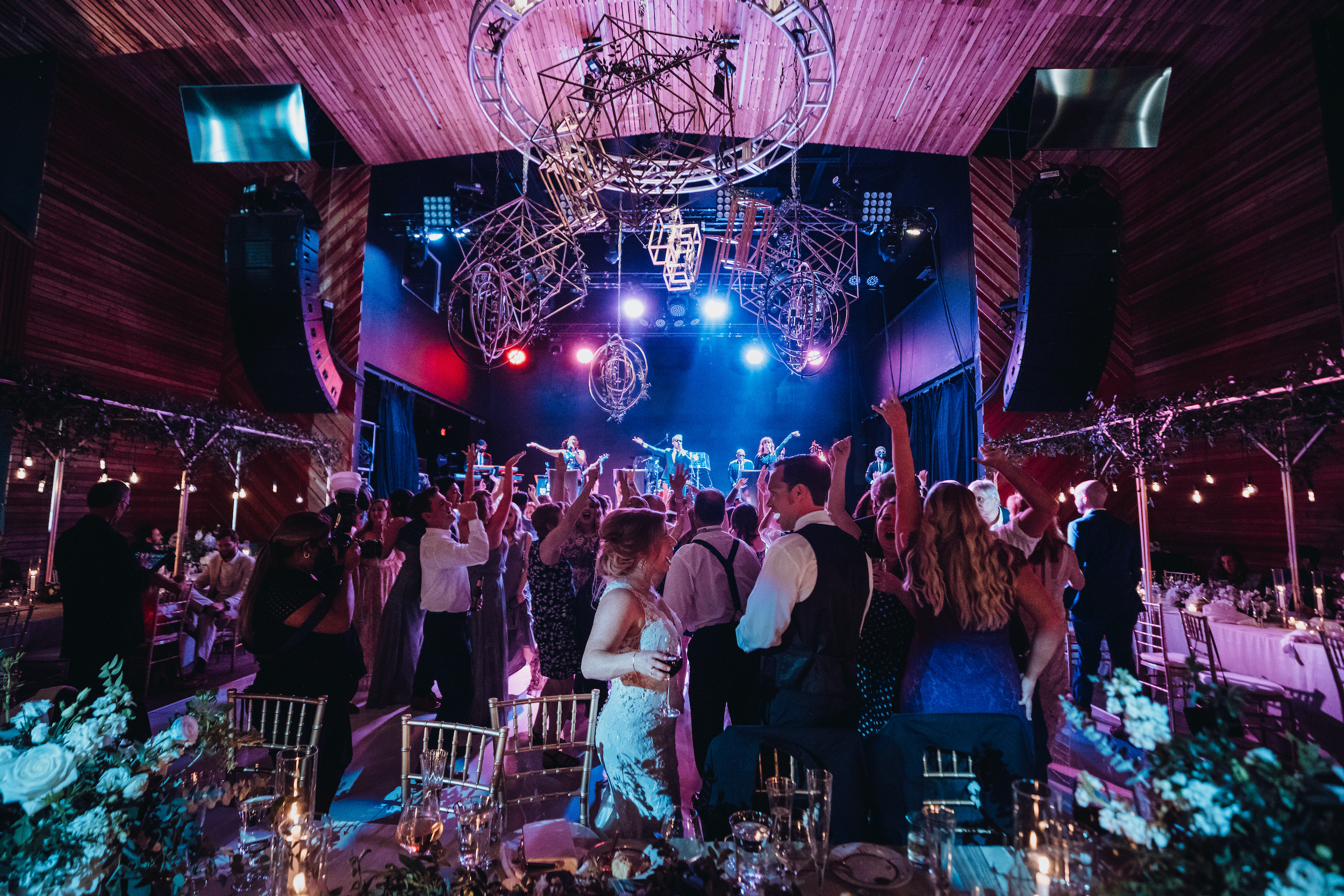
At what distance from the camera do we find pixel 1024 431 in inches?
304

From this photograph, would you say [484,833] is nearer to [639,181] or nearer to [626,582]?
[626,582]

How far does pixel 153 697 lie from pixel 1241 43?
11.6m

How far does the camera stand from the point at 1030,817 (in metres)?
1.40

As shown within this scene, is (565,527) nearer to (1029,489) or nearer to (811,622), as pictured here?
(811,622)

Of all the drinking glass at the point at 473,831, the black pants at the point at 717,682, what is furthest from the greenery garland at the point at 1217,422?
the drinking glass at the point at 473,831

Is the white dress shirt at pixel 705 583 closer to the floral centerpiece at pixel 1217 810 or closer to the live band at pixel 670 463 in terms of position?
the floral centerpiece at pixel 1217 810

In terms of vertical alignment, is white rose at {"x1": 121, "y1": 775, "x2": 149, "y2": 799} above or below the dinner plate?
above

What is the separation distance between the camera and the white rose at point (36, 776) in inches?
41.9

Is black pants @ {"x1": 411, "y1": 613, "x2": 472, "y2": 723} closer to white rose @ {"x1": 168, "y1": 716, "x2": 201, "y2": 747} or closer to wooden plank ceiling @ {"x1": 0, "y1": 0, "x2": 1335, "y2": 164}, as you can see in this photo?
white rose @ {"x1": 168, "y1": 716, "x2": 201, "y2": 747}

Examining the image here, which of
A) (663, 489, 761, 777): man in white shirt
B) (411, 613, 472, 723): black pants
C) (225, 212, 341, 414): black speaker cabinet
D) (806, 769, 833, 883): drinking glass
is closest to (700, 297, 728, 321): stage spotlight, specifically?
(225, 212, 341, 414): black speaker cabinet

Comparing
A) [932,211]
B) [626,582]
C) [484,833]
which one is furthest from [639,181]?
[932,211]

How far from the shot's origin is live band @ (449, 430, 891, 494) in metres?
11.9

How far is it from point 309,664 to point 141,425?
17.2 ft

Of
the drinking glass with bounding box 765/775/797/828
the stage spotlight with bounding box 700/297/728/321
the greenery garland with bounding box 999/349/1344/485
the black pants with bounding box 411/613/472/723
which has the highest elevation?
the stage spotlight with bounding box 700/297/728/321
